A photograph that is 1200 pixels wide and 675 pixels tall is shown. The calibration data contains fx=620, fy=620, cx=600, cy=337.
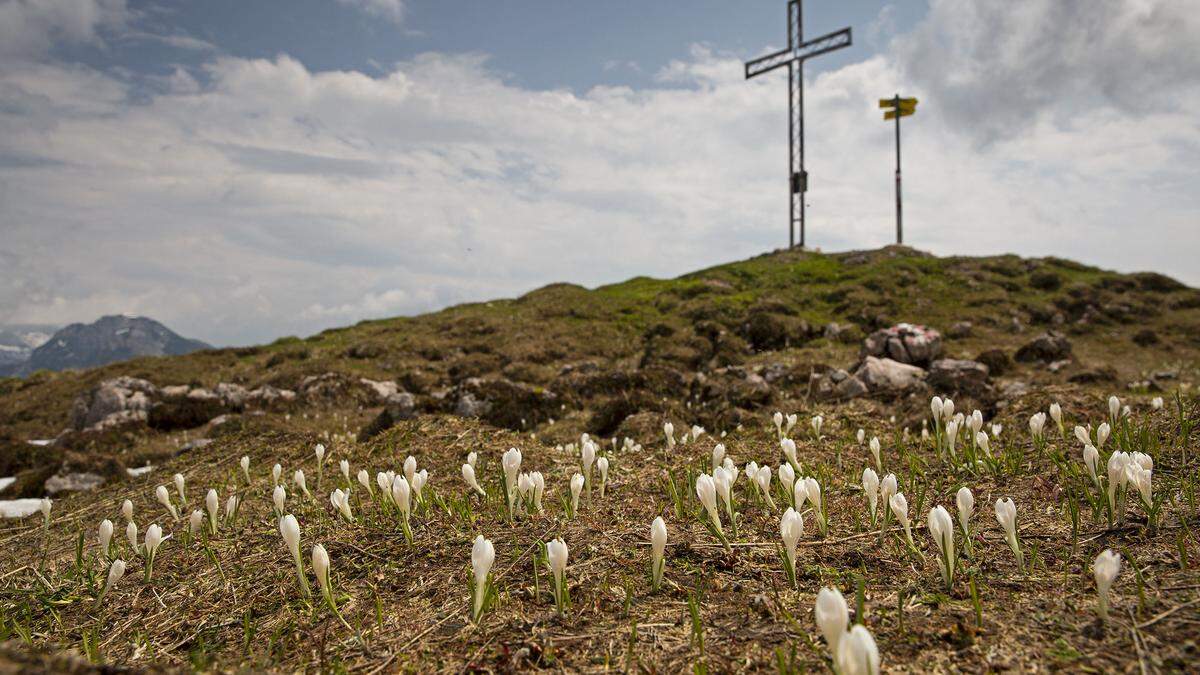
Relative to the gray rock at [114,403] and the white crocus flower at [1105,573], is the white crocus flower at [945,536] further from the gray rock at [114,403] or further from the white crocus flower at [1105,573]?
the gray rock at [114,403]

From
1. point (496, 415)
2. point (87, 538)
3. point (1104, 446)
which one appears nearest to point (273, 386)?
point (496, 415)

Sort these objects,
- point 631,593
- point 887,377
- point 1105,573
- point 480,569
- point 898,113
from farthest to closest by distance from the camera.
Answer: point 898,113, point 887,377, point 631,593, point 480,569, point 1105,573

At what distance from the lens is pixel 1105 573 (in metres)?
2.18

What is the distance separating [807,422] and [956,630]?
5.79 meters

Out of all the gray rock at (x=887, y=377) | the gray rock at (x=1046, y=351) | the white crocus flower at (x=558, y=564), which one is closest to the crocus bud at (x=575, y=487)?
the white crocus flower at (x=558, y=564)

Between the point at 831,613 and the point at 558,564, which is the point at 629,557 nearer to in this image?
the point at 558,564

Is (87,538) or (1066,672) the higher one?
(1066,672)

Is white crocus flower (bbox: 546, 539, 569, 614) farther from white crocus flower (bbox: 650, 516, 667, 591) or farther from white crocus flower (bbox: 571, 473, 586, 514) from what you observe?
white crocus flower (bbox: 571, 473, 586, 514)

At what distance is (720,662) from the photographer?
2.27 metres

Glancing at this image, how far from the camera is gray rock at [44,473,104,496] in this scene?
27.0ft

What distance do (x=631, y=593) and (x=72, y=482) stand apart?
30.1 feet

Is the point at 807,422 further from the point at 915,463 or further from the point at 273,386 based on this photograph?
the point at 273,386

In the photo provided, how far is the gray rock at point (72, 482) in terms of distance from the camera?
8219 millimetres

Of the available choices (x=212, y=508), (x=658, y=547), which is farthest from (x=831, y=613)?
(x=212, y=508)
